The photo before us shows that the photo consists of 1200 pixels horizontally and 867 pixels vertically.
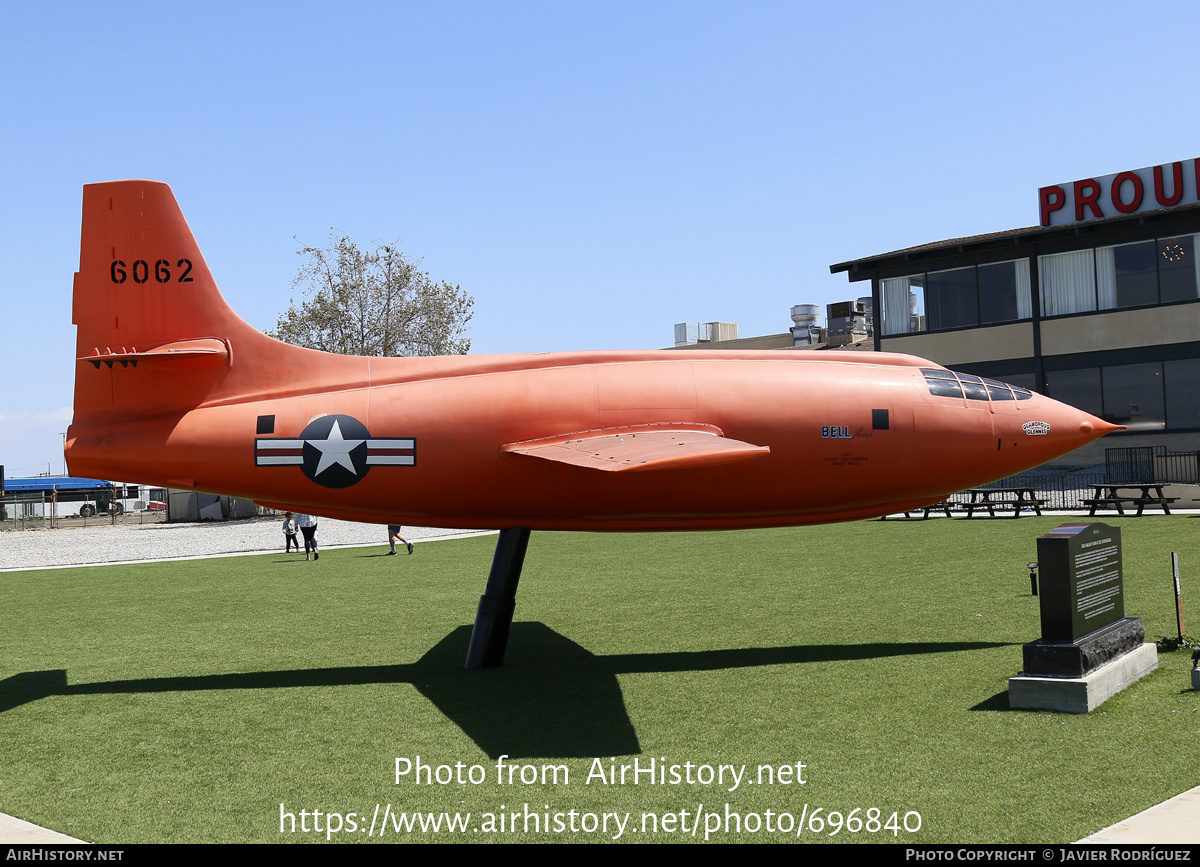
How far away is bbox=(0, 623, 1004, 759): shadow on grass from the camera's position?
29.2ft

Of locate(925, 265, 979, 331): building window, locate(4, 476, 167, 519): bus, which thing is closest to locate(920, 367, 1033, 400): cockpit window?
locate(925, 265, 979, 331): building window

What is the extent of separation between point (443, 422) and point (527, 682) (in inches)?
125

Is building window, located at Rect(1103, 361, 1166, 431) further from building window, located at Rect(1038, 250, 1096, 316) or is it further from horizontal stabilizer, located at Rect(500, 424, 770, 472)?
horizontal stabilizer, located at Rect(500, 424, 770, 472)

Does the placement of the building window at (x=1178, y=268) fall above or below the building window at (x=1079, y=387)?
above

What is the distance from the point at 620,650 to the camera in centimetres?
1272

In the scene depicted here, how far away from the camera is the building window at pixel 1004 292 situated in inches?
1758

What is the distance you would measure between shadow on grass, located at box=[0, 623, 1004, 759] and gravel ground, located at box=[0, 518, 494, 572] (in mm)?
20218

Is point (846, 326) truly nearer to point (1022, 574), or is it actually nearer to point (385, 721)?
point (1022, 574)

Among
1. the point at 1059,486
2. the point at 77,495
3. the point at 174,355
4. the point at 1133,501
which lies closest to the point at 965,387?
the point at 174,355

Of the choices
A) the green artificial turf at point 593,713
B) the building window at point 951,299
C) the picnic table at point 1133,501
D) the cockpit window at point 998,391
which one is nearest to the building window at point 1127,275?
the building window at point 951,299

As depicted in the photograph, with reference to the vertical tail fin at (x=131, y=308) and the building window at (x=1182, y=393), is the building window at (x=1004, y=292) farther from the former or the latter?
the vertical tail fin at (x=131, y=308)

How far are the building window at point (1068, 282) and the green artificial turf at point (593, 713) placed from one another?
27.5 meters

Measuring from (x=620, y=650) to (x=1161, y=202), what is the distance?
126 ft
